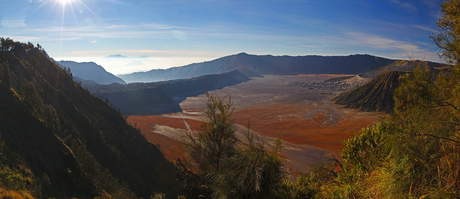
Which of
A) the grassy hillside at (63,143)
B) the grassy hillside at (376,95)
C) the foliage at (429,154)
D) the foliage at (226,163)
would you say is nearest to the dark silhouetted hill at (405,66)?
the foliage at (429,154)

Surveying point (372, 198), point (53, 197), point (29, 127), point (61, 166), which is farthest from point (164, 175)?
point (372, 198)

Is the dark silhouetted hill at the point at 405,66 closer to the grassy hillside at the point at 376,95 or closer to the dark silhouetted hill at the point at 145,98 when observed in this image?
the grassy hillside at the point at 376,95

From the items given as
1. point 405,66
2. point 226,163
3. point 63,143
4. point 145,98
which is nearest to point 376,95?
point 405,66

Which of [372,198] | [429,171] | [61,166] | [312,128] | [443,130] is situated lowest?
[312,128]

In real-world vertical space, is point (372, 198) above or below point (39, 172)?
above

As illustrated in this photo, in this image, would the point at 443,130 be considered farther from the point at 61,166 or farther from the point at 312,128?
the point at 312,128

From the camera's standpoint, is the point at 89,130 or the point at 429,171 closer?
the point at 429,171

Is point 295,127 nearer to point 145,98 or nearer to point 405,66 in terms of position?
point 145,98
